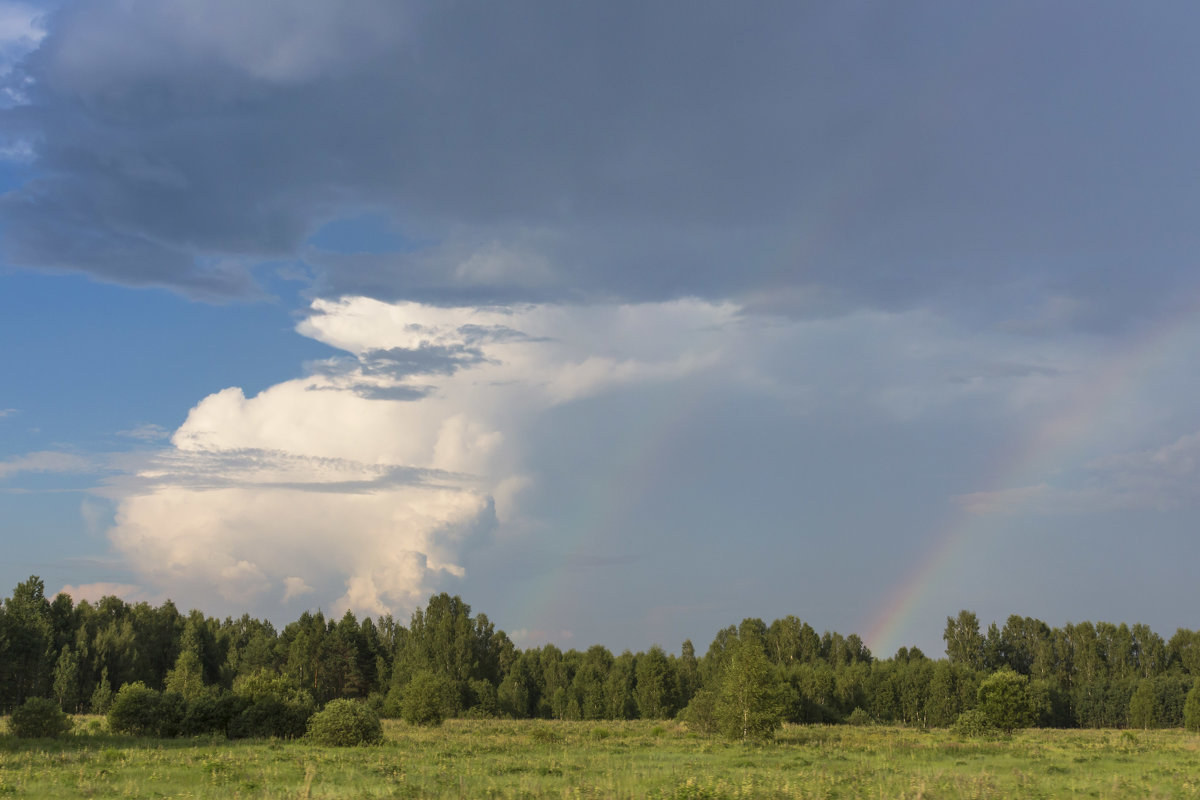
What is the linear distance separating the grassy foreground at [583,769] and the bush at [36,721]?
1551 mm

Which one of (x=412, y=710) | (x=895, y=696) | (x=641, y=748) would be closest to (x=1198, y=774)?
(x=641, y=748)

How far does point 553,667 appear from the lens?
158500 millimetres

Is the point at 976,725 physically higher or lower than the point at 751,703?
lower

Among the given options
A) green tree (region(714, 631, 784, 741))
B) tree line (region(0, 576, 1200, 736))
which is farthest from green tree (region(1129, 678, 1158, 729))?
green tree (region(714, 631, 784, 741))

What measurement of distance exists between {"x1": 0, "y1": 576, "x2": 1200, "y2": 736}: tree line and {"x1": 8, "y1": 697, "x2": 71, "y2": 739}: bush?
3271 centimetres

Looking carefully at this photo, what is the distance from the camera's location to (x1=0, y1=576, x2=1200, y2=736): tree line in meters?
115

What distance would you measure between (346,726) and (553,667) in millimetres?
103697

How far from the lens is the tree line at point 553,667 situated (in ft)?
377

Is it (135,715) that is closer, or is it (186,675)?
(135,715)

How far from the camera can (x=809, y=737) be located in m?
73.9

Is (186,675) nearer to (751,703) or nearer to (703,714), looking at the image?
(703,714)

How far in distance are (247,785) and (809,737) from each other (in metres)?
53.7

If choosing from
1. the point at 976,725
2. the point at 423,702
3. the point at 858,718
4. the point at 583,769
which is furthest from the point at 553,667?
the point at 583,769

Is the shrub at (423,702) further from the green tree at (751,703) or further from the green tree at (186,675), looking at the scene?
the green tree at (751,703)
